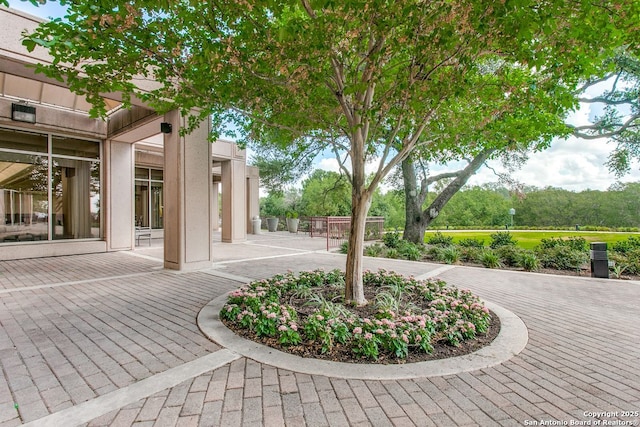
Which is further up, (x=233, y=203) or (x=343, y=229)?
(x=233, y=203)

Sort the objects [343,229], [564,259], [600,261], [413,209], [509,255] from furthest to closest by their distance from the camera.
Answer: [343,229], [413,209], [509,255], [564,259], [600,261]

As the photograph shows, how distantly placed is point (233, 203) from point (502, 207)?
29.5 m

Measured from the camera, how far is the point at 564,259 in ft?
23.6

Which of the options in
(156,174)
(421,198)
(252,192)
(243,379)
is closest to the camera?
(243,379)

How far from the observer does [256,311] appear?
3393mm

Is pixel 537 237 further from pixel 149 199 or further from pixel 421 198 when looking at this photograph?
pixel 149 199

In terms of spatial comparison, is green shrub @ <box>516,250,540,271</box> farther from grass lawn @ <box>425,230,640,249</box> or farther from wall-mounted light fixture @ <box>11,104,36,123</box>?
wall-mounted light fixture @ <box>11,104,36,123</box>

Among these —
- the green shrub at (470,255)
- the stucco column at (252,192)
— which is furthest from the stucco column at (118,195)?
the green shrub at (470,255)

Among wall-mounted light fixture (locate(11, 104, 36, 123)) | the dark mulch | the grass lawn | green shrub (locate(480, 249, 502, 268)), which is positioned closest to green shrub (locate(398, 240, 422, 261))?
green shrub (locate(480, 249, 502, 268))

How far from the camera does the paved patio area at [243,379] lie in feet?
Answer: 6.32

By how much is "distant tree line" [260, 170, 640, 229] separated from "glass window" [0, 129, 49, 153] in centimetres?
1489

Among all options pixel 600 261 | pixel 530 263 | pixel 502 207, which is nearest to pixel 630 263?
pixel 600 261

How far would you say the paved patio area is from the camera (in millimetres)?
1926

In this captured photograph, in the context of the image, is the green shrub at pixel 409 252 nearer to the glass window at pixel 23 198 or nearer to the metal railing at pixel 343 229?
the metal railing at pixel 343 229
